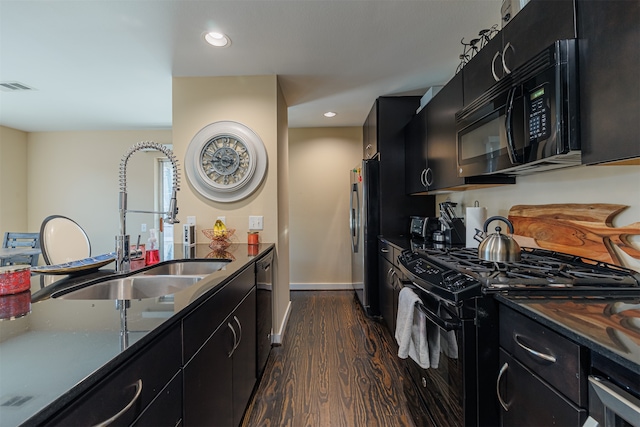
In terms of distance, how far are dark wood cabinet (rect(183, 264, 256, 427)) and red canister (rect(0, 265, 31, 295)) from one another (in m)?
0.61

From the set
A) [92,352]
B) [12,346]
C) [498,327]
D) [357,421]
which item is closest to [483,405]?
[498,327]

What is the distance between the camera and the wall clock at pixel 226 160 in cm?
253

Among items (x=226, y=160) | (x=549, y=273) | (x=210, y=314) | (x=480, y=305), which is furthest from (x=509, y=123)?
(x=226, y=160)

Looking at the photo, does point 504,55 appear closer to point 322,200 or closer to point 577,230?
point 577,230

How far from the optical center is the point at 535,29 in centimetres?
119

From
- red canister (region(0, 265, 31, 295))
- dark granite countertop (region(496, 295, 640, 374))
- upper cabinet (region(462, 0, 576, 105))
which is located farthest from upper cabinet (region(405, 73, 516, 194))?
red canister (region(0, 265, 31, 295))

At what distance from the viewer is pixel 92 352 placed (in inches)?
22.9

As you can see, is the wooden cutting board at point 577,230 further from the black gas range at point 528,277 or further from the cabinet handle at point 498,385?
the cabinet handle at point 498,385

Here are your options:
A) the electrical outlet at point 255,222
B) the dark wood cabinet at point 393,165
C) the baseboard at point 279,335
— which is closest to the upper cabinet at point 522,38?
the dark wood cabinet at point 393,165

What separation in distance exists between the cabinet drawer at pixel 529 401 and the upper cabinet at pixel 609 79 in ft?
2.44

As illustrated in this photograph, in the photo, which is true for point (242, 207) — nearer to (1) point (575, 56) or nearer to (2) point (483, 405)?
(2) point (483, 405)

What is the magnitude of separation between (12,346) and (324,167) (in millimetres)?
3932

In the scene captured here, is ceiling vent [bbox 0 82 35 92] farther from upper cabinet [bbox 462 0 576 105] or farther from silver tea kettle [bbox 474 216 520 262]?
silver tea kettle [bbox 474 216 520 262]

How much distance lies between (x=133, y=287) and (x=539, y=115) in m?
1.97
